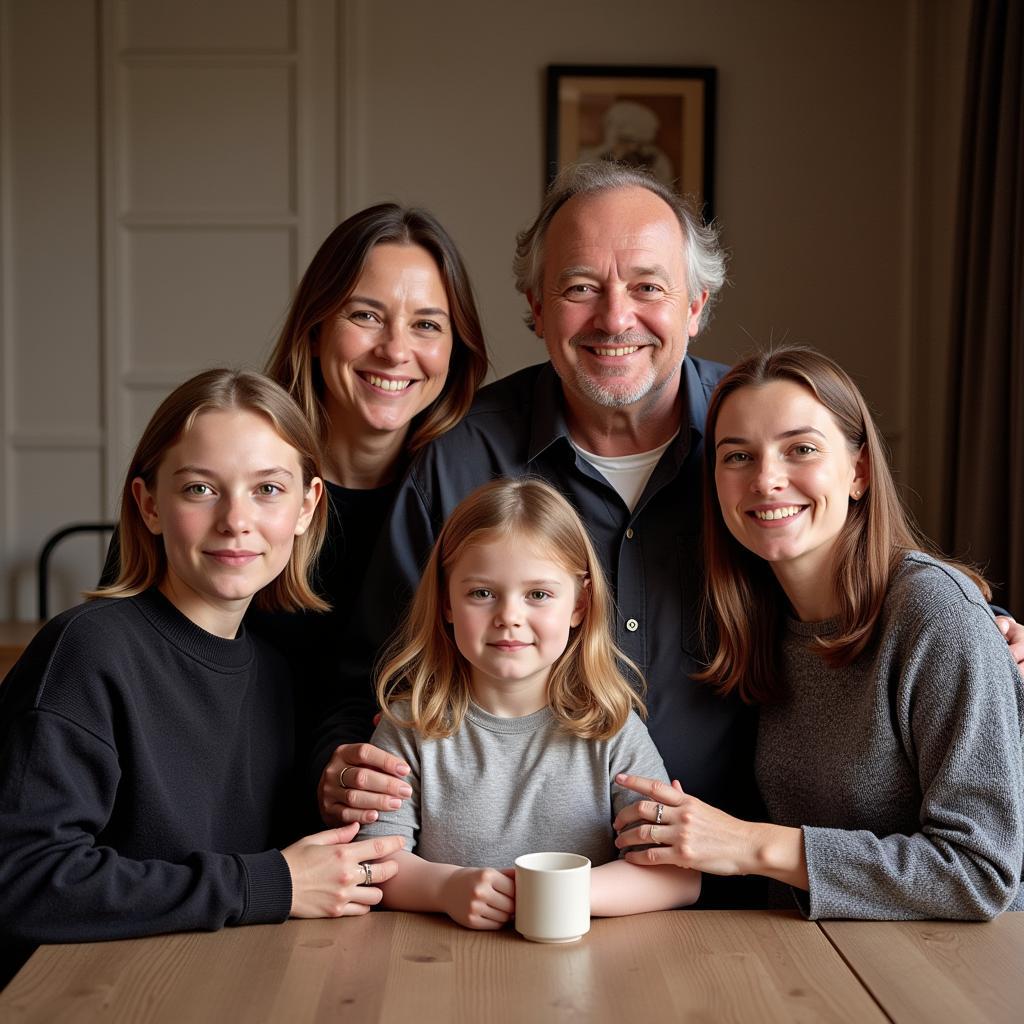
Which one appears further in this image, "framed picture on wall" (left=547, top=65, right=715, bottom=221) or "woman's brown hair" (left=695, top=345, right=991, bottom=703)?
"framed picture on wall" (left=547, top=65, right=715, bottom=221)

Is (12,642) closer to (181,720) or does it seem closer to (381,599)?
(381,599)

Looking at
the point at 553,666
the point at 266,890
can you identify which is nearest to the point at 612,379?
the point at 553,666

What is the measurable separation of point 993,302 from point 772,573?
2315 millimetres

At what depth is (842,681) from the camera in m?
1.72

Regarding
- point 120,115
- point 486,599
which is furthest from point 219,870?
point 120,115

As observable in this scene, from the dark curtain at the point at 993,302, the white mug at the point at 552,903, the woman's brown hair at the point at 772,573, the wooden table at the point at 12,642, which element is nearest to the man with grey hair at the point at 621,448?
the woman's brown hair at the point at 772,573

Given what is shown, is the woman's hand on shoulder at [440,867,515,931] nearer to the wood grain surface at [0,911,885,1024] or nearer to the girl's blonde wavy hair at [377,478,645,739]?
the wood grain surface at [0,911,885,1024]

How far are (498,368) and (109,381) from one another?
1.48 m

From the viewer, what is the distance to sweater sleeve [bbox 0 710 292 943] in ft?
4.63

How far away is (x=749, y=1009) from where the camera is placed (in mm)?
1232

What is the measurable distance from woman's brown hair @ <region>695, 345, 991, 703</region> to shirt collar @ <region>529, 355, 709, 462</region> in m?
0.20

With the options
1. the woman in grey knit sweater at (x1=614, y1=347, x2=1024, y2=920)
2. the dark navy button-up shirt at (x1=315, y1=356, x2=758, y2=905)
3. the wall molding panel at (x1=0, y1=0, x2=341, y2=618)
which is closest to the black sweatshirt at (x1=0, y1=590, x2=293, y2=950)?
the dark navy button-up shirt at (x1=315, y1=356, x2=758, y2=905)

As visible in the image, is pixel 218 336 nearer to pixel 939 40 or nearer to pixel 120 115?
pixel 120 115

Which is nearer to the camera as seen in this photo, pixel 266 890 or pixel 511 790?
pixel 266 890
